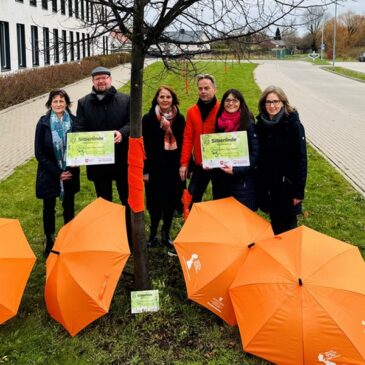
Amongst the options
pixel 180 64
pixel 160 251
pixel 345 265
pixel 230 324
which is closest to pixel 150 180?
pixel 160 251

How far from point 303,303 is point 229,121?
6.42ft

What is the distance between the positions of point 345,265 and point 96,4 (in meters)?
2.84

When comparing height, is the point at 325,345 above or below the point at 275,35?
below

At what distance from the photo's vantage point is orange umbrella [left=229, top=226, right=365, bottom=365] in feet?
10.8

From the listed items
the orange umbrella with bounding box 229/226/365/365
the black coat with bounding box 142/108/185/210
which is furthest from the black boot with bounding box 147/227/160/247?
the orange umbrella with bounding box 229/226/365/365

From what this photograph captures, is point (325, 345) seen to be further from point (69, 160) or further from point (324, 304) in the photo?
point (69, 160)

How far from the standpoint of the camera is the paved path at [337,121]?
10.3 metres

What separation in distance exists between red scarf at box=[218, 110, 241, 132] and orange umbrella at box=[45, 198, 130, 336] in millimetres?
1447

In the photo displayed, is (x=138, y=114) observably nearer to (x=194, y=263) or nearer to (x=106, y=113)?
(x=106, y=113)

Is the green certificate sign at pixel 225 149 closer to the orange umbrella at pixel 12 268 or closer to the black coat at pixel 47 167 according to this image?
the black coat at pixel 47 167

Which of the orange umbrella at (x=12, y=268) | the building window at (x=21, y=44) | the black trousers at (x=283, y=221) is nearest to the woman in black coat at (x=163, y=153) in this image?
the black trousers at (x=283, y=221)

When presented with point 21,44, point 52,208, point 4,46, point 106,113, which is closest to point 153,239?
point 52,208

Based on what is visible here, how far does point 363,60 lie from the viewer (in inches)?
2516

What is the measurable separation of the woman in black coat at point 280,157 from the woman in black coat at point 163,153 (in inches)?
37.1
